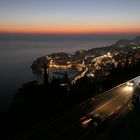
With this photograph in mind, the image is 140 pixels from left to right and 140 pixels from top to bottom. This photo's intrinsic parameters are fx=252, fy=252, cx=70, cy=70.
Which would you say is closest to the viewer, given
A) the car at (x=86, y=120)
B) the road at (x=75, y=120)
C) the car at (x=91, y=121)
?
the road at (x=75, y=120)

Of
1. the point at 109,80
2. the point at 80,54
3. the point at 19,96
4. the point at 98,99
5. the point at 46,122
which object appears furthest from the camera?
the point at 80,54

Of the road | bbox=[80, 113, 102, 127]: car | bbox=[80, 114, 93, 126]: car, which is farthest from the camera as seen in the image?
bbox=[80, 114, 93, 126]: car

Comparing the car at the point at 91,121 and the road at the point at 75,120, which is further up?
the car at the point at 91,121

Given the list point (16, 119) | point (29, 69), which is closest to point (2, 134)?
point (16, 119)

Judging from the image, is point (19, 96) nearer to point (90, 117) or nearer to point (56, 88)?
point (56, 88)

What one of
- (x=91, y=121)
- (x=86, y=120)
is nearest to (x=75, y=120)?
A: (x=86, y=120)

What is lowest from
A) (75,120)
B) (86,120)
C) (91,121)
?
(75,120)

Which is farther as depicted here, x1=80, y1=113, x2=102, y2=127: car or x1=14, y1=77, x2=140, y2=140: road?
x1=80, y1=113, x2=102, y2=127: car

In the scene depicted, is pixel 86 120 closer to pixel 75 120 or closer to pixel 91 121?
pixel 91 121
